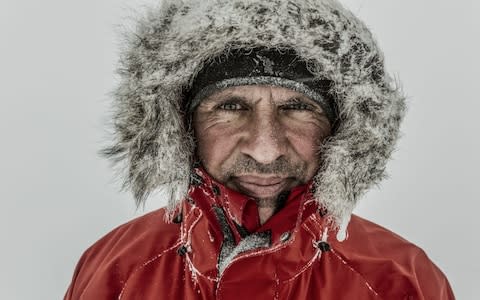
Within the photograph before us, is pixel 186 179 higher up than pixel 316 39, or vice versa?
pixel 316 39

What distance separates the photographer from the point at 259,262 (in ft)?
4.51

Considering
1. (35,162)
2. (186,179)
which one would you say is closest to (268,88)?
(186,179)

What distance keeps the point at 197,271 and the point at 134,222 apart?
0.37 meters

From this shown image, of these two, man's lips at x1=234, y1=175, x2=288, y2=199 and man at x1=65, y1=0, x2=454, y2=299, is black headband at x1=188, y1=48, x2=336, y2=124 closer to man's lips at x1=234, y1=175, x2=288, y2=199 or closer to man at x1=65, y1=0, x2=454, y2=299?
man at x1=65, y1=0, x2=454, y2=299

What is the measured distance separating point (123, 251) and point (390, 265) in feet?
2.23

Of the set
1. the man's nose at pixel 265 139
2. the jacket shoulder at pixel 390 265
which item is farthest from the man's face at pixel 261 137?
the jacket shoulder at pixel 390 265

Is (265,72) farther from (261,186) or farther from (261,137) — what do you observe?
(261,186)

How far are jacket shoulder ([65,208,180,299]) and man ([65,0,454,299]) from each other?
0.02 metres

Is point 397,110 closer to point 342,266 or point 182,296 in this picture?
point 342,266

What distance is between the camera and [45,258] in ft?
7.34

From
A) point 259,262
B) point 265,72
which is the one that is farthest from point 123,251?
point 265,72

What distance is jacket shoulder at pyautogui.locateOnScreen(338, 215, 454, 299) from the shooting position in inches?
59.4

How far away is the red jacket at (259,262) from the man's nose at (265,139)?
106mm

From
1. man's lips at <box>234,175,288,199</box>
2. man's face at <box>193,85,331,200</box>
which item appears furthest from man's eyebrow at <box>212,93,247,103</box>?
man's lips at <box>234,175,288,199</box>
